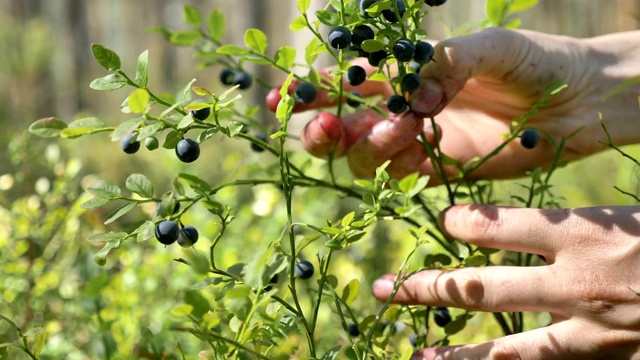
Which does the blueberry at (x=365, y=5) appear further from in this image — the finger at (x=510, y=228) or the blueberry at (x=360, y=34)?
the finger at (x=510, y=228)

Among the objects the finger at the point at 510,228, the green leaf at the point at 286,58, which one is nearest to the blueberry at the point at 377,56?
the green leaf at the point at 286,58

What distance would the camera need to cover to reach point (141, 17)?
17.5 metres

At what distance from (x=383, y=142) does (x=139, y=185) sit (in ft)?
1.16

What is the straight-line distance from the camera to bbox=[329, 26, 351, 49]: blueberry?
755 mm

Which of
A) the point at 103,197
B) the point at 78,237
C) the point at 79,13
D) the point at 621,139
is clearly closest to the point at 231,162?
the point at 78,237

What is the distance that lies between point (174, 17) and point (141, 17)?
0.81 metres

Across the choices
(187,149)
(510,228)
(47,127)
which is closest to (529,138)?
(510,228)

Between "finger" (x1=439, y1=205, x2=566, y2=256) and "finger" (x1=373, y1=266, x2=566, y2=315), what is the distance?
0.09 ft

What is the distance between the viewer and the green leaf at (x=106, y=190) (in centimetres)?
74

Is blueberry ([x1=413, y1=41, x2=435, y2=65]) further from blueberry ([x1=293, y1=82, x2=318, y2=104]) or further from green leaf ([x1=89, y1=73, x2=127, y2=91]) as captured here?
green leaf ([x1=89, y1=73, x2=127, y2=91])

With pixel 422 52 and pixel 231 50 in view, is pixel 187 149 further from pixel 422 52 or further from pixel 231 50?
pixel 422 52

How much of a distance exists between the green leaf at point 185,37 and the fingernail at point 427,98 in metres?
0.35

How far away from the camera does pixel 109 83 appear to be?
0.69 meters

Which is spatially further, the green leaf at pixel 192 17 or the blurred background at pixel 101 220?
the blurred background at pixel 101 220
